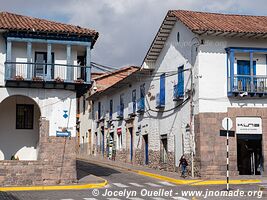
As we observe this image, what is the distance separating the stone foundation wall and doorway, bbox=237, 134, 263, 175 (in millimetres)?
8552

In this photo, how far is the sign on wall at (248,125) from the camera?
2261 centimetres

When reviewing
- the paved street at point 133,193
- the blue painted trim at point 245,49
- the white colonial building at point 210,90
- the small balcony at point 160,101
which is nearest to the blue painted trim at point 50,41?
the white colonial building at point 210,90

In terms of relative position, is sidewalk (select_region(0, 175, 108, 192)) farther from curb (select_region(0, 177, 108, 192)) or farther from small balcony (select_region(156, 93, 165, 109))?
small balcony (select_region(156, 93, 165, 109))

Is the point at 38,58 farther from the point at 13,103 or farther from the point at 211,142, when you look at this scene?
the point at 211,142

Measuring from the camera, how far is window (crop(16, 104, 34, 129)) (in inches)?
907

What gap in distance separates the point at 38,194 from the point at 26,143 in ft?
20.2

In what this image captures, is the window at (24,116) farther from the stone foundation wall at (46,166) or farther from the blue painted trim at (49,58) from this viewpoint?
the blue painted trim at (49,58)

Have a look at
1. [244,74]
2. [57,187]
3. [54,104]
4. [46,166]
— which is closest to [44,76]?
[54,104]

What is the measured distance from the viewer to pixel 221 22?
78.7ft

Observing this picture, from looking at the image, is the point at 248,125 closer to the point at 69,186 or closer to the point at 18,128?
the point at 69,186

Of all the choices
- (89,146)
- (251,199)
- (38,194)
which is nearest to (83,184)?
(38,194)

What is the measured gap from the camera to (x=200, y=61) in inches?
884

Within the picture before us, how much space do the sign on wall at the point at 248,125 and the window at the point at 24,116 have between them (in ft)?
33.6

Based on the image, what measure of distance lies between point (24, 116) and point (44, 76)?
3.47 meters
